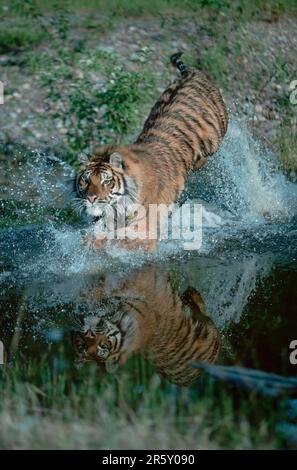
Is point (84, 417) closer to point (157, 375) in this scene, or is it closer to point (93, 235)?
point (157, 375)

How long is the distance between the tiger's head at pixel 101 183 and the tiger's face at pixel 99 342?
39.0 inches

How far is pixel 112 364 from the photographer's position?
12.7 feet

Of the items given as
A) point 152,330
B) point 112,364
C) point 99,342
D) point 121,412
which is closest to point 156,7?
point 152,330

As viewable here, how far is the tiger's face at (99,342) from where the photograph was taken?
3955 mm

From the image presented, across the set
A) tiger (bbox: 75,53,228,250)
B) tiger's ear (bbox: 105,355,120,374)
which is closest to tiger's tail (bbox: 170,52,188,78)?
tiger (bbox: 75,53,228,250)

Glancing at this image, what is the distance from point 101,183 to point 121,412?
2.26m

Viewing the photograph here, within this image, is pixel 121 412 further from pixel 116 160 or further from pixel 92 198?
pixel 116 160

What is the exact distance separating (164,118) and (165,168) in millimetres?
541

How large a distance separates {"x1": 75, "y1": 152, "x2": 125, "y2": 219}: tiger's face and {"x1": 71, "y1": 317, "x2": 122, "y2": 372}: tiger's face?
0.99 meters

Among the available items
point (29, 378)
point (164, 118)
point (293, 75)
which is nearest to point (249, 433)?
point (29, 378)

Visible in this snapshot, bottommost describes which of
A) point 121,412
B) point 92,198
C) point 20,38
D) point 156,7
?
point 121,412

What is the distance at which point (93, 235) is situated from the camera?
5559 mm

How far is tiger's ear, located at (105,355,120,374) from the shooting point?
12.4 ft

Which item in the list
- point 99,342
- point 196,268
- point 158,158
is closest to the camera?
point 99,342
